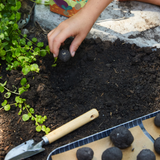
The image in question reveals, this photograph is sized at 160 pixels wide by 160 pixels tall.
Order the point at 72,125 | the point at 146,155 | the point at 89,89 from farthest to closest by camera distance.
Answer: the point at 89,89 → the point at 72,125 → the point at 146,155

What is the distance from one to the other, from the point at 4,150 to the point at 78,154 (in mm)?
505

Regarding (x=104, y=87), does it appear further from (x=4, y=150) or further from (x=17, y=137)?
(x=4, y=150)

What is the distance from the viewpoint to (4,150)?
1271mm

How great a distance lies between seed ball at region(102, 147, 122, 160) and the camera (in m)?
1.18

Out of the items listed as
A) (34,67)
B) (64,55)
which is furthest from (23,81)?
(64,55)

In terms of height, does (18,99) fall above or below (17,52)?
below

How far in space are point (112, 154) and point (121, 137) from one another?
0.12 m

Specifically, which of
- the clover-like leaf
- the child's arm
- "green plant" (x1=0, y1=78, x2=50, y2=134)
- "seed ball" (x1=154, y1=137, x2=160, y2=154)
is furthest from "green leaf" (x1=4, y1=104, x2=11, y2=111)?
"seed ball" (x1=154, y1=137, x2=160, y2=154)

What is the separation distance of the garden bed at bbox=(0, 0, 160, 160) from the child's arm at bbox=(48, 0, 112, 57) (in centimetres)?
21

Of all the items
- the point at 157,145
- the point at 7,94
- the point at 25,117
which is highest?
the point at 7,94

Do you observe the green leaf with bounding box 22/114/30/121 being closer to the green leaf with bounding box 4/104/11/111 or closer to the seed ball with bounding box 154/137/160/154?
the green leaf with bounding box 4/104/11/111

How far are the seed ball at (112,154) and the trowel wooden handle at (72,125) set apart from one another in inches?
9.5

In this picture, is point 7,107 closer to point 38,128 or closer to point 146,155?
point 38,128

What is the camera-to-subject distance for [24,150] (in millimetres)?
1218
